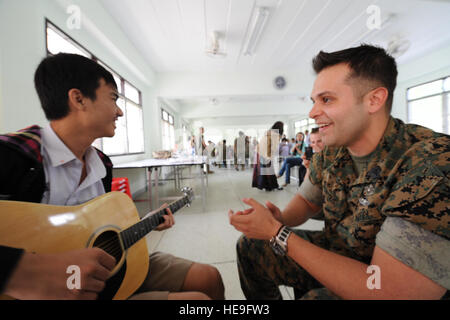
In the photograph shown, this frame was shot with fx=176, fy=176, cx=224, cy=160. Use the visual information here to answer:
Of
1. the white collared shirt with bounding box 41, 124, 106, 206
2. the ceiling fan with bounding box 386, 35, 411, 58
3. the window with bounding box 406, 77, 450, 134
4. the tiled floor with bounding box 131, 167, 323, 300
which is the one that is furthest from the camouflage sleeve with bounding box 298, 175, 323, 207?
the window with bounding box 406, 77, 450, 134

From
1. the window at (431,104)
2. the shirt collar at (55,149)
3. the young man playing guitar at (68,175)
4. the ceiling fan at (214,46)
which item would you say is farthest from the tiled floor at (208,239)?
the window at (431,104)

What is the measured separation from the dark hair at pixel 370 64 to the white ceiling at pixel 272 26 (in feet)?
10.4

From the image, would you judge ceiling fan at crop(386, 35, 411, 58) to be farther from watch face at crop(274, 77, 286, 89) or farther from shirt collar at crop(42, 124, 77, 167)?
shirt collar at crop(42, 124, 77, 167)

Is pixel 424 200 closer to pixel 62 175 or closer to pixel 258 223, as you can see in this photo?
pixel 258 223

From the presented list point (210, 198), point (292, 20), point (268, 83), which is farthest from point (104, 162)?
point (268, 83)

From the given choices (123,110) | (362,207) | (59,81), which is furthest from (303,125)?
(59,81)

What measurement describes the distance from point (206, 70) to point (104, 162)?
540 centimetres

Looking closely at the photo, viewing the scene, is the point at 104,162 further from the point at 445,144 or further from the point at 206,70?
the point at 206,70

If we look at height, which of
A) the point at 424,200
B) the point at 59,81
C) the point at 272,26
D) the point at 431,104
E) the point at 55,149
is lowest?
the point at 424,200

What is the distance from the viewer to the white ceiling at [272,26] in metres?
3.10

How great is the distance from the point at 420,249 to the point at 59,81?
52.9 inches

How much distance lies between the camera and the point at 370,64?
29.2 inches

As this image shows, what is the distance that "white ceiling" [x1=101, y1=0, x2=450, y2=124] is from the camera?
3104 mm

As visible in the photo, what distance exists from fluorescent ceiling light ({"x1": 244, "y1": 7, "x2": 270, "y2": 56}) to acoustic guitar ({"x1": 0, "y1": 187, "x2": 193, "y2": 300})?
383cm
